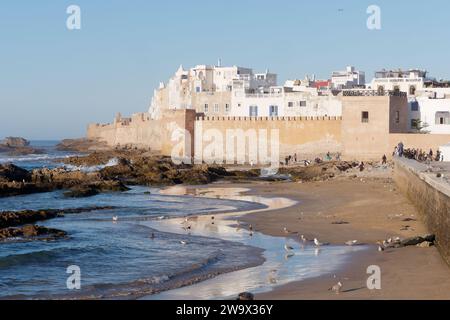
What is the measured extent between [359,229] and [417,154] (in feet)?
52.2

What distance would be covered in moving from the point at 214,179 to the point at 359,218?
46.5 ft

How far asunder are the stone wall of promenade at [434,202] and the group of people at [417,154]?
10.3 m

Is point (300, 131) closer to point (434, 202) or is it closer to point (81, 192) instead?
point (81, 192)

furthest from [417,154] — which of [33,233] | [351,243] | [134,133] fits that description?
[134,133]

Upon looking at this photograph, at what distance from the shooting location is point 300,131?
120 ft

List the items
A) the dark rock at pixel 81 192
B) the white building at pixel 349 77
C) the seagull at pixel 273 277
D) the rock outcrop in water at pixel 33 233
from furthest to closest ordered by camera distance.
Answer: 1. the white building at pixel 349 77
2. the dark rock at pixel 81 192
3. the rock outcrop in water at pixel 33 233
4. the seagull at pixel 273 277

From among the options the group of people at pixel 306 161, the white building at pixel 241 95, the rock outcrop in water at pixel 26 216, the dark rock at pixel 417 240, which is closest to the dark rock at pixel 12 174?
the rock outcrop in water at pixel 26 216

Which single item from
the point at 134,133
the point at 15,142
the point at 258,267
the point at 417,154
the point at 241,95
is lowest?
the point at 15,142

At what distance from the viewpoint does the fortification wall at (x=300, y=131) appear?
1405 inches

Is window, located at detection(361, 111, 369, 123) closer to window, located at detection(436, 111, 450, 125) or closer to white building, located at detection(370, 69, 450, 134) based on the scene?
white building, located at detection(370, 69, 450, 134)

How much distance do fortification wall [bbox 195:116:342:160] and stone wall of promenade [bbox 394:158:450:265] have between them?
1816cm

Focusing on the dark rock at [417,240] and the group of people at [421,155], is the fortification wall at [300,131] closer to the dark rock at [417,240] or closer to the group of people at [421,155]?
the group of people at [421,155]

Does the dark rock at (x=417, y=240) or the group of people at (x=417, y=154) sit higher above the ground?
the group of people at (x=417, y=154)

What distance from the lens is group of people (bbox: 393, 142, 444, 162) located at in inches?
1085
